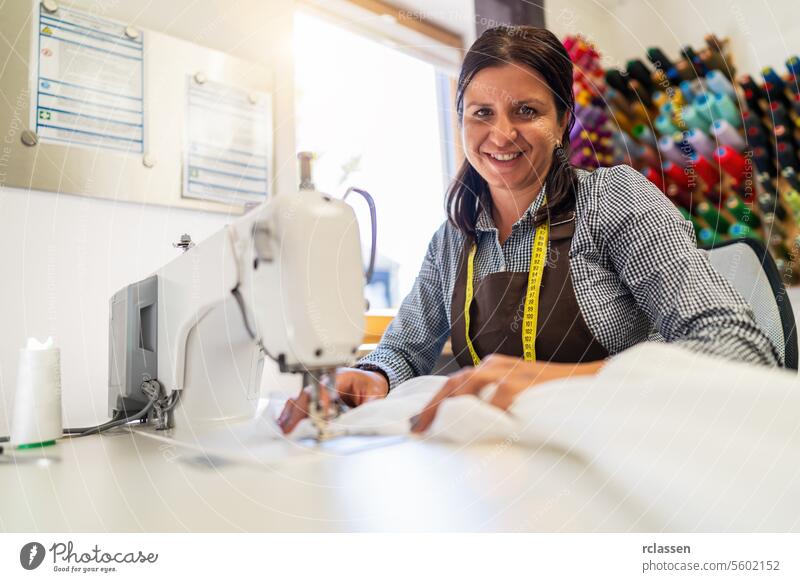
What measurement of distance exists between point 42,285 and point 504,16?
2.34 feet

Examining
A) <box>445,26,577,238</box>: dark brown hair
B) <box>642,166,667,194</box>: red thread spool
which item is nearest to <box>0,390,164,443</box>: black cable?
<box>445,26,577,238</box>: dark brown hair

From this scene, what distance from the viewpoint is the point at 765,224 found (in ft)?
3.30

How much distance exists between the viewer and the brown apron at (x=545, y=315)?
1.87 ft

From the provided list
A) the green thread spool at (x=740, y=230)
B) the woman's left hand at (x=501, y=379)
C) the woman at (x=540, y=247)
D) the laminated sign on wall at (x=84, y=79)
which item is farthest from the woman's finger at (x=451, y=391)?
the green thread spool at (x=740, y=230)

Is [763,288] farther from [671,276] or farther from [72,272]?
[72,272]

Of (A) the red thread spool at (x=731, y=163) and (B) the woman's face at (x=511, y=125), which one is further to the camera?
(A) the red thread spool at (x=731, y=163)

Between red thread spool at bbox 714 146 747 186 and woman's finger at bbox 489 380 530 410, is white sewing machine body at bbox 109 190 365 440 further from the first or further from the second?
red thread spool at bbox 714 146 747 186

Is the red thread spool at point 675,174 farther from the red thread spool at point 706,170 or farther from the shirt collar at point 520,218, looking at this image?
the shirt collar at point 520,218

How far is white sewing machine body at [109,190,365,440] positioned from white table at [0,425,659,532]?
0.08m

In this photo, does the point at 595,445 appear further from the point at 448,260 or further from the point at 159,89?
the point at 159,89

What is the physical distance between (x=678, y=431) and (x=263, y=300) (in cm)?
27

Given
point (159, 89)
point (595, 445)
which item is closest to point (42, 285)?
point (159, 89)

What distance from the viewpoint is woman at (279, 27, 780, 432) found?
53 centimetres

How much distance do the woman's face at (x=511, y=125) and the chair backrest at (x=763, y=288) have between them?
26 centimetres
